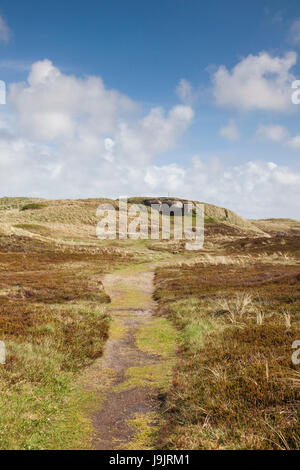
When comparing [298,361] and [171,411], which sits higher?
[298,361]

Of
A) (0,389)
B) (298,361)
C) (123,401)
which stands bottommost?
(123,401)

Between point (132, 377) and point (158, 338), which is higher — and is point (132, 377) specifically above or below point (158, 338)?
above

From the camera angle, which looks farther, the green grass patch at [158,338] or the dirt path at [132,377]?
the green grass patch at [158,338]

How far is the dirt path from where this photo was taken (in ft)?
21.5

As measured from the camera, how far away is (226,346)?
9891 millimetres

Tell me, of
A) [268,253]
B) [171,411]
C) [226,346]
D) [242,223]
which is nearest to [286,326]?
[226,346]

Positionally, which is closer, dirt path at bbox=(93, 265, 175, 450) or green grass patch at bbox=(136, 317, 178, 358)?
dirt path at bbox=(93, 265, 175, 450)

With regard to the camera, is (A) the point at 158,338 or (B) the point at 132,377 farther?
(A) the point at 158,338

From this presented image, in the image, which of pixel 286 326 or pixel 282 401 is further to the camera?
pixel 286 326

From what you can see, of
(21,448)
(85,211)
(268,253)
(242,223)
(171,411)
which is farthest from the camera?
(242,223)

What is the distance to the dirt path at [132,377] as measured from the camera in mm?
6559

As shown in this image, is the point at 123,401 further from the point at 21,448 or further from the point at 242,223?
the point at 242,223

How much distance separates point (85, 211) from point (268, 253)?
76616mm

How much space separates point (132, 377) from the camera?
943 cm
